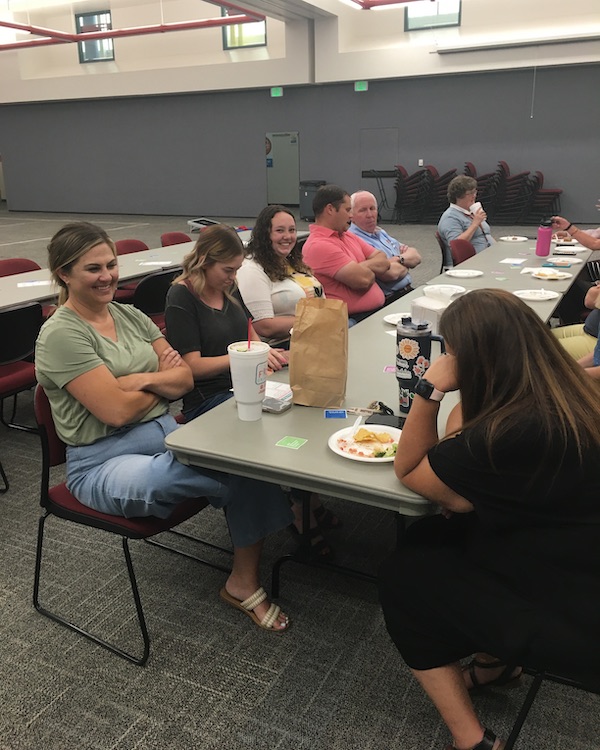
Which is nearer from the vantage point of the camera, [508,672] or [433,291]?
[508,672]

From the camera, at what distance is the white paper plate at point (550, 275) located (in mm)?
3680

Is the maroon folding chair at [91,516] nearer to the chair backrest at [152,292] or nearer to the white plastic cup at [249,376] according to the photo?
the white plastic cup at [249,376]

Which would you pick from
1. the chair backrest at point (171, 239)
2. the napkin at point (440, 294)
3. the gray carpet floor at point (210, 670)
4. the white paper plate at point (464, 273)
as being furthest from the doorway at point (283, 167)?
the gray carpet floor at point (210, 670)

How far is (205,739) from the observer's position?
1563 millimetres

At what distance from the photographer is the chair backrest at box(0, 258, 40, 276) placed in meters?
4.28

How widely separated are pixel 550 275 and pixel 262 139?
10500 millimetres

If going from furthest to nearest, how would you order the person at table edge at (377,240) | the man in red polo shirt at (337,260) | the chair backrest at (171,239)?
1. the chair backrest at (171,239)
2. the person at table edge at (377,240)
3. the man in red polo shirt at (337,260)

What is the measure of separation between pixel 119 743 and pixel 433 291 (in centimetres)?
232

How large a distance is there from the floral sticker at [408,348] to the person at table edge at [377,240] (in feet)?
7.77

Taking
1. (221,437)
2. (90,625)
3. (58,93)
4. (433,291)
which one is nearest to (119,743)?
(90,625)

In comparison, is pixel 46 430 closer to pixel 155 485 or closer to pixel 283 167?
pixel 155 485

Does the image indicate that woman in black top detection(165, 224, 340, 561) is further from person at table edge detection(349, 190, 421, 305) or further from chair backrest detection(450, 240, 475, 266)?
chair backrest detection(450, 240, 475, 266)

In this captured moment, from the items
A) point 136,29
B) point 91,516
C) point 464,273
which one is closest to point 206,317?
point 91,516

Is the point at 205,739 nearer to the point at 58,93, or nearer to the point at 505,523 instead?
the point at 505,523
